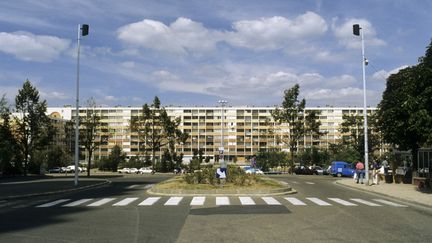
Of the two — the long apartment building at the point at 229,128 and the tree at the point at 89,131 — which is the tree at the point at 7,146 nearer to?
the tree at the point at 89,131

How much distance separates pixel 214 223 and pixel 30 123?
161 feet

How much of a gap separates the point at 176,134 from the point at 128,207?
55.8 metres

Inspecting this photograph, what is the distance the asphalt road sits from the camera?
1088 cm

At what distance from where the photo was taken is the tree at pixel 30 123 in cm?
5734

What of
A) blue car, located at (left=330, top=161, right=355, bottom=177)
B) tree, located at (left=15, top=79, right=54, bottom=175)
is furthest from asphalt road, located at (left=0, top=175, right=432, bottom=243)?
blue car, located at (left=330, top=161, right=355, bottom=177)

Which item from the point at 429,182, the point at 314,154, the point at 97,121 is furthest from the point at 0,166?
the point at 314,154

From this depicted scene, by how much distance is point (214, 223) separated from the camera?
13297mm

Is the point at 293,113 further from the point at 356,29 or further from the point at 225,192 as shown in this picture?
the point at 225,192

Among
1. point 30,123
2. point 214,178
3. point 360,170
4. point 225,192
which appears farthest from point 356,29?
point 30,123

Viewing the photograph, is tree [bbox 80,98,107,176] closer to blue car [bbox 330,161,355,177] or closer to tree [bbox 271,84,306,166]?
tree [bbox 271,84,306,166]

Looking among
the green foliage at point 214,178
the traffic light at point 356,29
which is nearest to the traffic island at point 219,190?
the green foliage at point 214,178

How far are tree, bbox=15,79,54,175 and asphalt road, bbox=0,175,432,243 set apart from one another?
4110 centimetres

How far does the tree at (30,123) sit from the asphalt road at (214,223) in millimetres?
41105

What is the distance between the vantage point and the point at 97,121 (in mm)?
63469
